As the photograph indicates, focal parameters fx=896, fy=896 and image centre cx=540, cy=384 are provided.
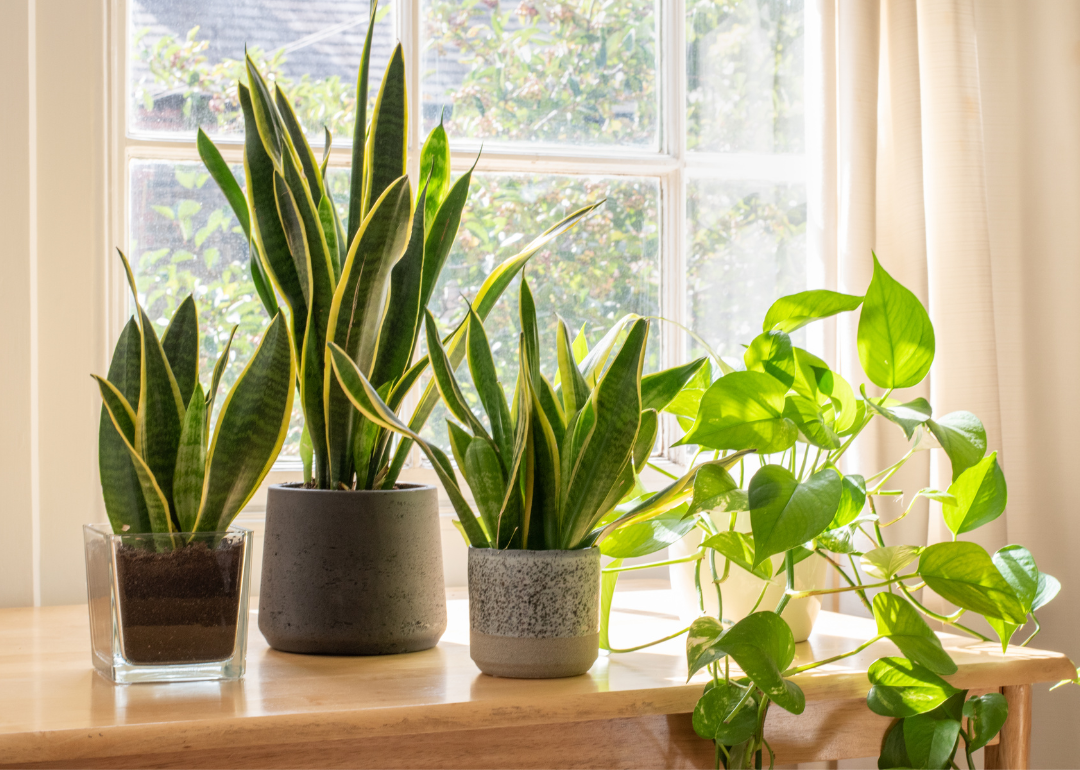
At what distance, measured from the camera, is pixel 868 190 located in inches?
47.7

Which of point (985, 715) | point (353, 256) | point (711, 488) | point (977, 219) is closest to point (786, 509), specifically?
point (711, 488)

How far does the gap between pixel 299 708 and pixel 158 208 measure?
0.83 m

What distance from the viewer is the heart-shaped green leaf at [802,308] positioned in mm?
729

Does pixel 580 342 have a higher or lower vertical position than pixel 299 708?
higher

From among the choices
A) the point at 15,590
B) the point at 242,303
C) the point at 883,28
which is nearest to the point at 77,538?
the point at 15,590

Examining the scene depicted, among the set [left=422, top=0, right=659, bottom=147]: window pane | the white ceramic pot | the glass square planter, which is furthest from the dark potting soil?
[left=422, top=0, right=659, bottom=147]: window pane

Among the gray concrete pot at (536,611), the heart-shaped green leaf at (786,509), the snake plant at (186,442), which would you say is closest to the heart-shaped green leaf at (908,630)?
the heart-shaped green leaf at (786,509)

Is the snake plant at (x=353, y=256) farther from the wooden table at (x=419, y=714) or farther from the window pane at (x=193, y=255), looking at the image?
the window pane at (x=193, y=255)

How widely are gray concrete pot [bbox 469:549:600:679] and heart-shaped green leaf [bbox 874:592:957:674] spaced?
22cm

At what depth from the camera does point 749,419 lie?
2.24 ft

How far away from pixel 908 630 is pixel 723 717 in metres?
0.15

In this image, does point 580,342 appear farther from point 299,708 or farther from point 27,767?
point 27,767

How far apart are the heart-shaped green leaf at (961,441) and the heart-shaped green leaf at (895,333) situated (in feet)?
0.15

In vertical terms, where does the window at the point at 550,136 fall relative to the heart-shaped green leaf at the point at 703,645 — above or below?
above
